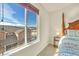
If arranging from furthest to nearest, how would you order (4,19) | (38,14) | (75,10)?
(38,14) → (75,10) → (4,19)

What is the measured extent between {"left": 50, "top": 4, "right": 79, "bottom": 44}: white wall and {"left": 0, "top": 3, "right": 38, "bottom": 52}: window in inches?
9.0

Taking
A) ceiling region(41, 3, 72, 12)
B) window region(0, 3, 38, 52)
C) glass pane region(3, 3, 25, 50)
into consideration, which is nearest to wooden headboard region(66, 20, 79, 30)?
ceiling region(41, 3, 72, 12)

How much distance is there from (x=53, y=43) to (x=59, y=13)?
42cm

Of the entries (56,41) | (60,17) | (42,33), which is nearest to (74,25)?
(60,17)

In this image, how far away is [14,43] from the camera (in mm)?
1609

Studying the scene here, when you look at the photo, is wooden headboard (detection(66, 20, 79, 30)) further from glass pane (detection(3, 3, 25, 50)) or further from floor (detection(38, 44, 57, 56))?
glass pane (detection(3, 3, 25, 50))

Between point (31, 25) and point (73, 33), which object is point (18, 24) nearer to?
point (31, 25)

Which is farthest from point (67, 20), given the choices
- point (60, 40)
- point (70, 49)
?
point (70, 49)

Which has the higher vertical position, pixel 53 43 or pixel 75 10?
pixel 75 10

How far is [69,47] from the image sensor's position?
5.19ft

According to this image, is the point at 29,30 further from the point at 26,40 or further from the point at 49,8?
the point at 49,8

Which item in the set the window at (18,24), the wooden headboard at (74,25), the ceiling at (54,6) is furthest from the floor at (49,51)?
the ceiling at (54,6)

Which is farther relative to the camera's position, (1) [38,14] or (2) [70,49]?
(1) [38,14]

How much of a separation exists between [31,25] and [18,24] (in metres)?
0.20
